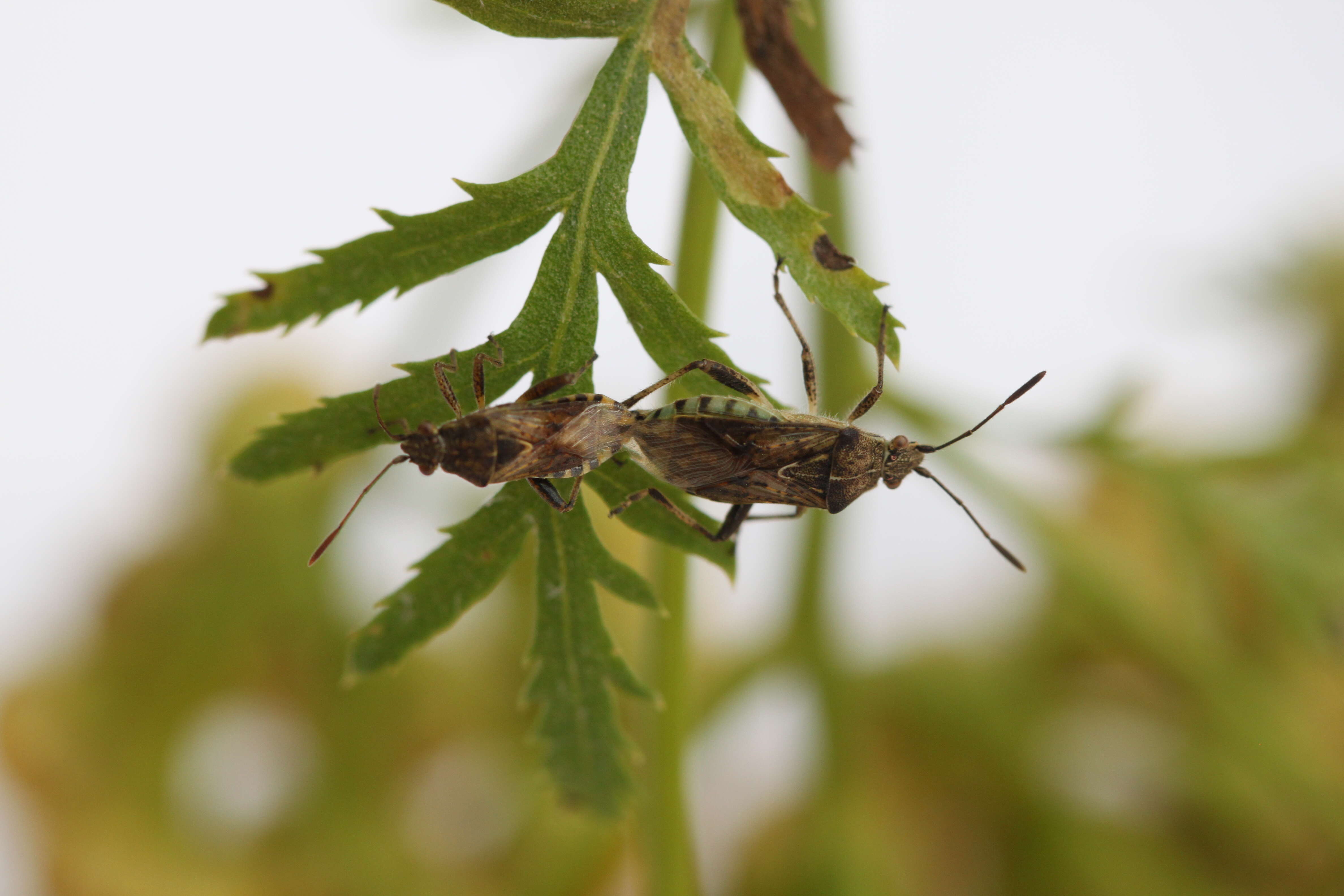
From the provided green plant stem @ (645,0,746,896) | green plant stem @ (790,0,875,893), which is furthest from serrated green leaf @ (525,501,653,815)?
green plant stem @ (790,0,875,893)

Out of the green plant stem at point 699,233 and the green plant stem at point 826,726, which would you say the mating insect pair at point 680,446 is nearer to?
the green plant stem at point 699,233

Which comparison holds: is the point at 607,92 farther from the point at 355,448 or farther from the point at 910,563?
the point at 910,563

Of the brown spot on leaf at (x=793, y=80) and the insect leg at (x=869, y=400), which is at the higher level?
the brown spot on leaf at (x=793, y=80)

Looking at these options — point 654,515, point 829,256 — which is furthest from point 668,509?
point 829,256

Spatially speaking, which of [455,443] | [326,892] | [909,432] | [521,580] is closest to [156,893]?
[326,892]

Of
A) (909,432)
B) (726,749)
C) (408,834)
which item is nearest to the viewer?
(909,432)

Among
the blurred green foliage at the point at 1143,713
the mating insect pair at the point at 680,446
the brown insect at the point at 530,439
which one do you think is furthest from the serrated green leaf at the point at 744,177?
the blurred green foliage at the point at 1143,713

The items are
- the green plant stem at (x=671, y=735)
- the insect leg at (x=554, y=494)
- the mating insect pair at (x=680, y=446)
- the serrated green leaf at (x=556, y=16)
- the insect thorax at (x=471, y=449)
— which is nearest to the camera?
the serrated green leaf at (x=556, y=16)

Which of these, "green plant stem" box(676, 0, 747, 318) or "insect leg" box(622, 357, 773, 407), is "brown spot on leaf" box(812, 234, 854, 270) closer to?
"insect leg" box(622, 357, 773, 407)
